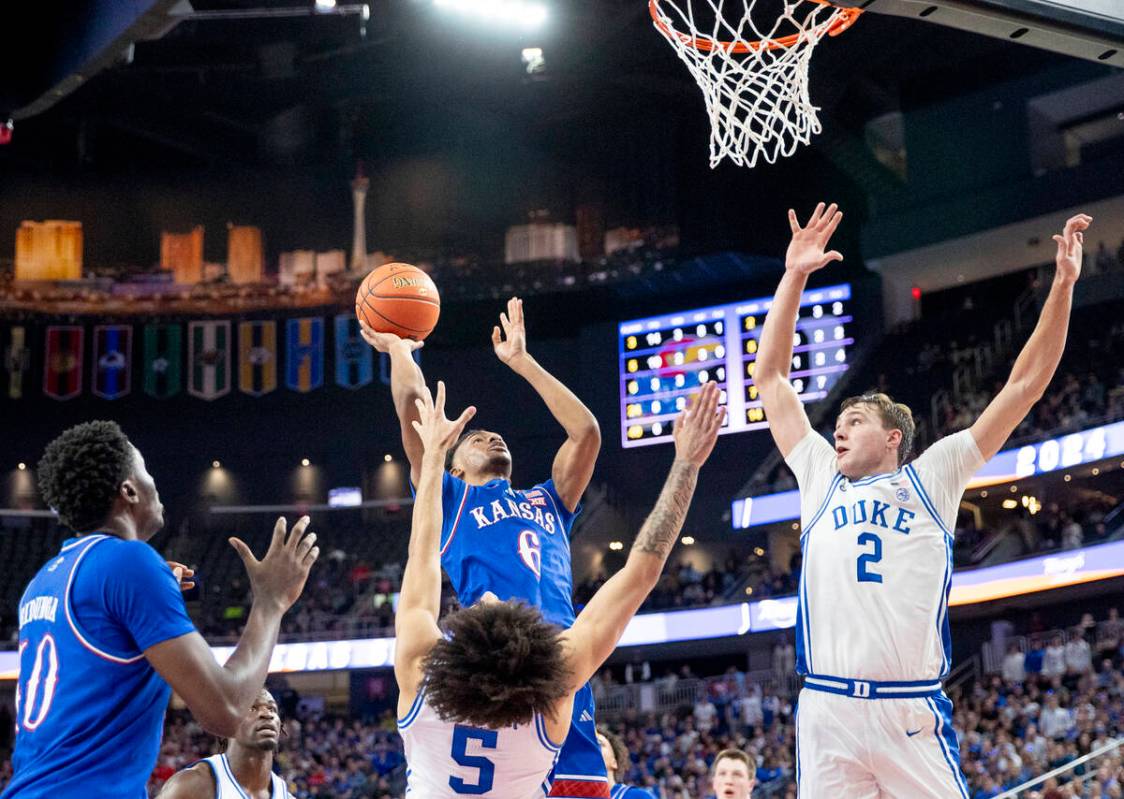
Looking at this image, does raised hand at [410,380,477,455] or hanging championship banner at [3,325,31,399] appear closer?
raised hand at [410,380,477,455]

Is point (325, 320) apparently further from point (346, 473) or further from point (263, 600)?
point (263, 600)

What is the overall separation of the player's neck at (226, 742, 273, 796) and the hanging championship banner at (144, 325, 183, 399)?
3061 centimetres

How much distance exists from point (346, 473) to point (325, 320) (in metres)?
4.07

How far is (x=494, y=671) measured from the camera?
3400 millimetres

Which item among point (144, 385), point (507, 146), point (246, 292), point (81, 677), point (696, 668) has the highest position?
point (507, 146)

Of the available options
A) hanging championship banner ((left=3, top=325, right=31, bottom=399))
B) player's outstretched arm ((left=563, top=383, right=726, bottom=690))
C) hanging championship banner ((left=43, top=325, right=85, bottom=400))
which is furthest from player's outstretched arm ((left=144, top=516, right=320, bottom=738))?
hanging championship banner ((left=3, top=325, right=31, bottom=399))

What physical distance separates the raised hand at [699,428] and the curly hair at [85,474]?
59.8 inches

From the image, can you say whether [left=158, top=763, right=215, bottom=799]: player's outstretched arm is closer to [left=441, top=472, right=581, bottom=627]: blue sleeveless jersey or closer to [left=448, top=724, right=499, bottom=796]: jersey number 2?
[left=441, top=472, right=581, bottom=627]: blue sleeveless jersey

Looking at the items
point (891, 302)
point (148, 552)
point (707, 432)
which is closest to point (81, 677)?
point (148, 552)

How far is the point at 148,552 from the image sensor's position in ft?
11.1

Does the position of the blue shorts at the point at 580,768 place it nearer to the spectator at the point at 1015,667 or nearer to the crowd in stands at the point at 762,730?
the crowd in stands at the point at 762,730

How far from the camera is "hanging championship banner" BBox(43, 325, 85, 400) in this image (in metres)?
34.9

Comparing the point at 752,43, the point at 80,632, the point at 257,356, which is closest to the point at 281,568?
the point at 80,632

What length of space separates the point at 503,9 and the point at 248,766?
1989 centimetres
